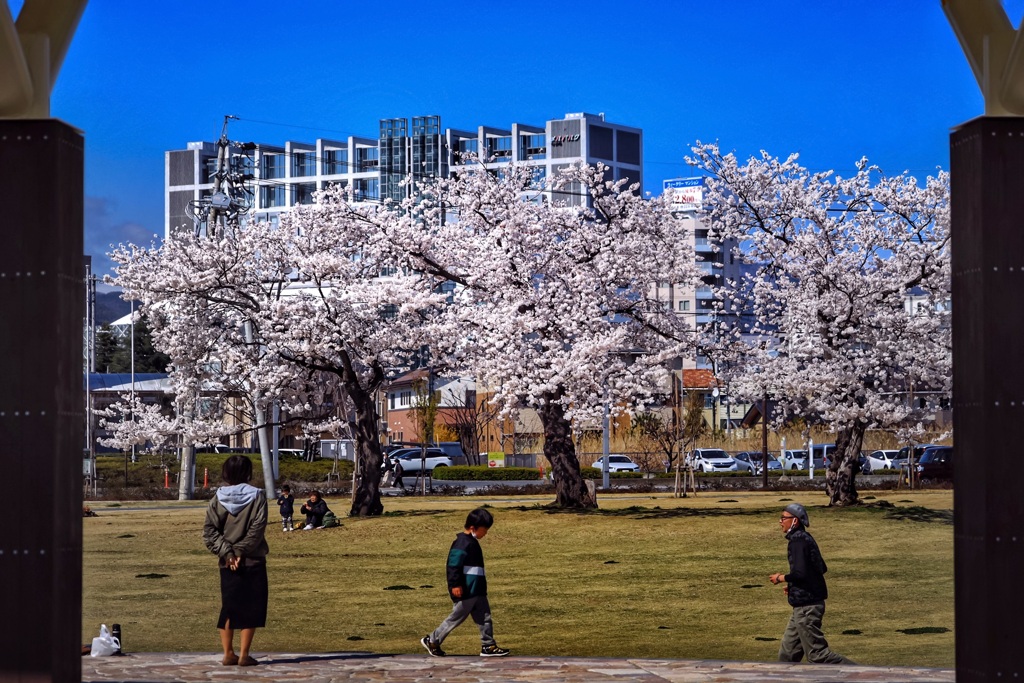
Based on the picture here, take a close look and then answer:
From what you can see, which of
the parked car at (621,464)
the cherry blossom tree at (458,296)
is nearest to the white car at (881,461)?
the parked car at (621,464)

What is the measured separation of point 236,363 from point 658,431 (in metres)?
22.6

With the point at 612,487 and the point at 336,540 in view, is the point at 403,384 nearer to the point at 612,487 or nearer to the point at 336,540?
the point at 612,487

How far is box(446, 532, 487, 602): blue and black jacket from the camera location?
39.2 feet

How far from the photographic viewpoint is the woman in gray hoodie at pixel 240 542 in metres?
10.5

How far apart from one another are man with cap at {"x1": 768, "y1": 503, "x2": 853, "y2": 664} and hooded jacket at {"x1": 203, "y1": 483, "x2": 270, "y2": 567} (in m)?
4.28

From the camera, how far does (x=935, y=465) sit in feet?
146

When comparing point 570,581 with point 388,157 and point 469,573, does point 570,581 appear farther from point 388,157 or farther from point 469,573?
point 388,157

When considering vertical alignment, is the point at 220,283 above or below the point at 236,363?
above

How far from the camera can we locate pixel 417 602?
18.6 metres

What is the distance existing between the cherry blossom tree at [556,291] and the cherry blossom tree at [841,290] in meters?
1.91
